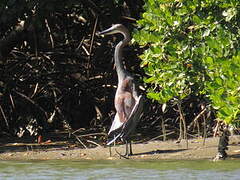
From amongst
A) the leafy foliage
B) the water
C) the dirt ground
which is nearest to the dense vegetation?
the dirt ground

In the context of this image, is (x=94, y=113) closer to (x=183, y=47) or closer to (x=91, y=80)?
(x=91, y=80)

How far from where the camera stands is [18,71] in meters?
12.9

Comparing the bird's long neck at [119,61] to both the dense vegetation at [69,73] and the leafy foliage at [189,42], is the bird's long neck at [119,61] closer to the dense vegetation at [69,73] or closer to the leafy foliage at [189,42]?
the dense vegetation at [69,73]

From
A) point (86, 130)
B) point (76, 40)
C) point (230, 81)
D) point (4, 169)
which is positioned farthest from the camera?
point (76, 40)

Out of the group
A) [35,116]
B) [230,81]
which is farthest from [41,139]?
[230,81]

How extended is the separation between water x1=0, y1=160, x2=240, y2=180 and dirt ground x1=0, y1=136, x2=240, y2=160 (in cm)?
40

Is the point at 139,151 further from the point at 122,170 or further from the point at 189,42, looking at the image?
the point at 189,42

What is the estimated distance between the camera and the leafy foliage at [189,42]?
8.23 m

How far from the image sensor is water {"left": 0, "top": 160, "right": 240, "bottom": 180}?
8.81m

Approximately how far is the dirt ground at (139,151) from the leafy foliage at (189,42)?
3.86 feet

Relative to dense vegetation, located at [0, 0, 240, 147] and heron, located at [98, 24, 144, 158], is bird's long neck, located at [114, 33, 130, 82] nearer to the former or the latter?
A: heron, located at [98, 24, 144, 158]

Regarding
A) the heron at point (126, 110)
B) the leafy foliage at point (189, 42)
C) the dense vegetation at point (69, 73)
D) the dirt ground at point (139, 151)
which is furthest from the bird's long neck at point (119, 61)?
the leafy foliage at point (189, 42)

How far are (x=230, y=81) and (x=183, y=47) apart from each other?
136cm

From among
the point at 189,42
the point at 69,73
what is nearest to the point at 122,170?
the point at 189,42
